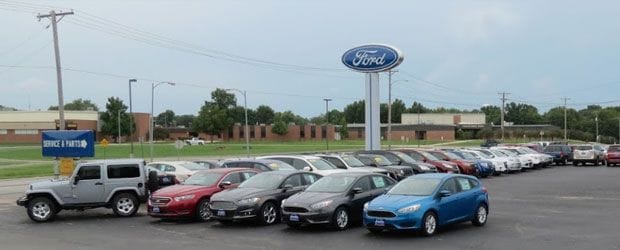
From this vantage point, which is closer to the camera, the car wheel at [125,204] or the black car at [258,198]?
the black car at [258,198]

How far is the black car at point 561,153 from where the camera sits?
158 feet

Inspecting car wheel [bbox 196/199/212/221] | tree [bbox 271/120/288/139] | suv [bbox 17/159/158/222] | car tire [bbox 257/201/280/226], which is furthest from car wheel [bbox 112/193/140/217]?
tree [bbox 271/120/288/139]

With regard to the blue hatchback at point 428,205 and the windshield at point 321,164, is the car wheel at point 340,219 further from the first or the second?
the windshield at point 321,164

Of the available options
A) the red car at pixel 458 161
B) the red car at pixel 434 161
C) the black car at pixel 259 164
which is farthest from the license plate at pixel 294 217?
the red car at pixel 458 161

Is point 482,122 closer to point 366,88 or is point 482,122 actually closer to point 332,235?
point 366,88

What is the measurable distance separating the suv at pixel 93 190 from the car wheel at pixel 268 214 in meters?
5.03

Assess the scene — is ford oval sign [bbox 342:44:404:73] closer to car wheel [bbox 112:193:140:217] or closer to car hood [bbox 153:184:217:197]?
car wheel [bbox 112:193:140:217]

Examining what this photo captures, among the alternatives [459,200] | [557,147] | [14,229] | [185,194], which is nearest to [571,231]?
[459,200]

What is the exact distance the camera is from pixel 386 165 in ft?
94.1

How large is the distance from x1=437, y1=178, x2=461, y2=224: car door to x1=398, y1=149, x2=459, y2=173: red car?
16.9 metres

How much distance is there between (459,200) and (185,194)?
7.04m

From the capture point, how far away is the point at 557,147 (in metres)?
48.6

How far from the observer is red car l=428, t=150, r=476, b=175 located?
109 feet

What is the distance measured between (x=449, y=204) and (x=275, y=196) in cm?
439
